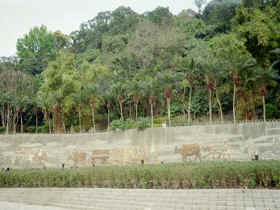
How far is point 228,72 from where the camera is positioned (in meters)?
12.6

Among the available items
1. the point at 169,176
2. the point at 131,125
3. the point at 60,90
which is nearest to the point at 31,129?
the point at 60,90

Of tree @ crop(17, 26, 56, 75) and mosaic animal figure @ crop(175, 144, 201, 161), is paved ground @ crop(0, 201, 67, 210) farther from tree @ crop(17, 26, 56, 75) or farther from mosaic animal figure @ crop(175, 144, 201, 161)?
tree @ crop(17, 26, 56, 75)

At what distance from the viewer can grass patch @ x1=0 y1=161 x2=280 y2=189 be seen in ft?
22.7

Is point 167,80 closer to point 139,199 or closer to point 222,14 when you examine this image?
point 139,199

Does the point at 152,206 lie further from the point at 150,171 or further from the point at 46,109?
the point at 46,109

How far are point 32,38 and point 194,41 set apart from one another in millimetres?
18157

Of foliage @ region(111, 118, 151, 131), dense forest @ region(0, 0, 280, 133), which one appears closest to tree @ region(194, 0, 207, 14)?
dense forest @ region(0, 0, 280, 133)

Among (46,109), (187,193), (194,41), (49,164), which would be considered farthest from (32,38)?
(187,193)

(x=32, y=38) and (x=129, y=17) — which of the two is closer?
(x=129, y=17)

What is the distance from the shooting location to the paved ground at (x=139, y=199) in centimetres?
623

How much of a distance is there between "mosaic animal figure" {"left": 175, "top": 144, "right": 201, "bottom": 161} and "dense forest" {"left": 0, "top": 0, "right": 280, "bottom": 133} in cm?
181

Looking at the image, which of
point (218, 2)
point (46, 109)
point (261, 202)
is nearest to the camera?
point (261, 202)

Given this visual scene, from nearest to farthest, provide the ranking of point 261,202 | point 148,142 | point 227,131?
1. point 261,202
2. point 227,131
3. point 148,142

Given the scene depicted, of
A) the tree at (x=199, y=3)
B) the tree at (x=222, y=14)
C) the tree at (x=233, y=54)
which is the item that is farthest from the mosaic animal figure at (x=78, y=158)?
the tree at (x=199, y=3)
